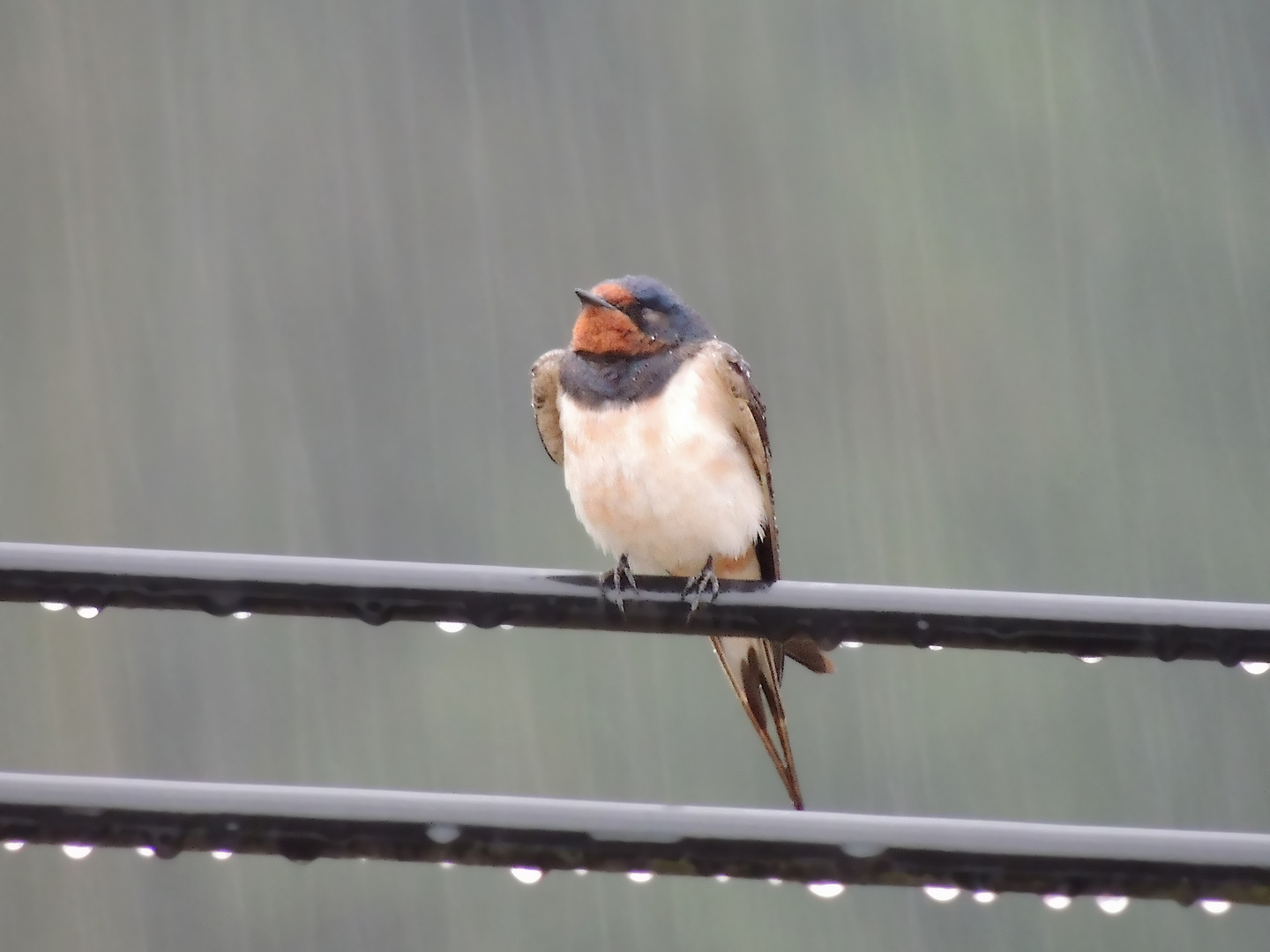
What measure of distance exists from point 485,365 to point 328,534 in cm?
389

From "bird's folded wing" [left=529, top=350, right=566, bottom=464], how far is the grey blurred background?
1344 cm

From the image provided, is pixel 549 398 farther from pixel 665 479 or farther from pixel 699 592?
pixel 699 592

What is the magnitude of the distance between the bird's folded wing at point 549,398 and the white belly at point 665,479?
0.14 metres

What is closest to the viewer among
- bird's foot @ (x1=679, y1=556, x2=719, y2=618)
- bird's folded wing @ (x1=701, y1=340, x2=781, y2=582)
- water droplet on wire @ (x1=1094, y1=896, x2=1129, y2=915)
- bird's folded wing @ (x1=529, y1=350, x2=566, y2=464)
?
water droplet on wire @ (x1=1094, y1=896, x2=1129, y2=915)

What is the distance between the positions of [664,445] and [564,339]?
67.1 ft

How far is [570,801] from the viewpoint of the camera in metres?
1.44

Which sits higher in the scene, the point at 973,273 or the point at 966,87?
the point at 966,87

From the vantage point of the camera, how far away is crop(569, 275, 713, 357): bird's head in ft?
10.8

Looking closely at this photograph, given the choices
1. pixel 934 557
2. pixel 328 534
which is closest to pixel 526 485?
pixel 328 534

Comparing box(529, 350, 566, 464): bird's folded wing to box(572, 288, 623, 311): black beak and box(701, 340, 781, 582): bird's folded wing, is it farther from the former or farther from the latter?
box(701, 340, 781, 582): bird's folded wing

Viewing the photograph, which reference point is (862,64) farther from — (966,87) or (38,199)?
(38,199)

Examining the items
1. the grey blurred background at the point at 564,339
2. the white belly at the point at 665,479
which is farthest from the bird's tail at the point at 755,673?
the grey blurred background at the point at 564,339

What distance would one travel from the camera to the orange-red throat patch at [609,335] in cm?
329

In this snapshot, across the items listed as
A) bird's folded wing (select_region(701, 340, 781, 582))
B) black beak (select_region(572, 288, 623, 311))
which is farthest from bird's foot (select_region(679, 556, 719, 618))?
black beak (select_region(572, 288, 623, 311))
